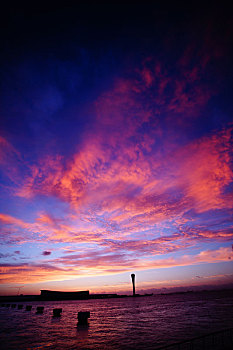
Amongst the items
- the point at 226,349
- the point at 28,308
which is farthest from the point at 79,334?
the point at 28,308

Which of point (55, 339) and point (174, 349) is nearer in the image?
point (174, 349)

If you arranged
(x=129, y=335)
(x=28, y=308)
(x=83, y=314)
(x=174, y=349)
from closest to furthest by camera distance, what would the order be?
(x=174, y=349) < (x=129, y=335) < (x=83, y=314) < (x=28, y=308)

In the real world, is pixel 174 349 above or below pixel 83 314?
below

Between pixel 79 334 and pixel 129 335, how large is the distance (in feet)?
25.0

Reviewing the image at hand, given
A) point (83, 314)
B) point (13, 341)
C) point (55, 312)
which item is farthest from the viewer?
point (55, 312)

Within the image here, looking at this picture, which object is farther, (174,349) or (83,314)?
(83,314)

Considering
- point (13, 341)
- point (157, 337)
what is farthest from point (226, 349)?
point (13, 341)

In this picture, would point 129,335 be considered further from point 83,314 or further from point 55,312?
point 55,312

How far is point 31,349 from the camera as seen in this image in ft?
72.1

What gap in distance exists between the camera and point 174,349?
69.0ft

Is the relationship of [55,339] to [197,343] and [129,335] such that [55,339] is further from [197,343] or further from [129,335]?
[197,343]

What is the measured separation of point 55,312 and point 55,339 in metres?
31.4

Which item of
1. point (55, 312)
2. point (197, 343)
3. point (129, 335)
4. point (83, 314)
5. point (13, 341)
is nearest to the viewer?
point (197, 343)

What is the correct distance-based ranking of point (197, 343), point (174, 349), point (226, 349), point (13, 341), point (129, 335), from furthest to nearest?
point (129, 335) < point (13, 341) < point (197, 343) < point (174, 349) < point (226, 349)
